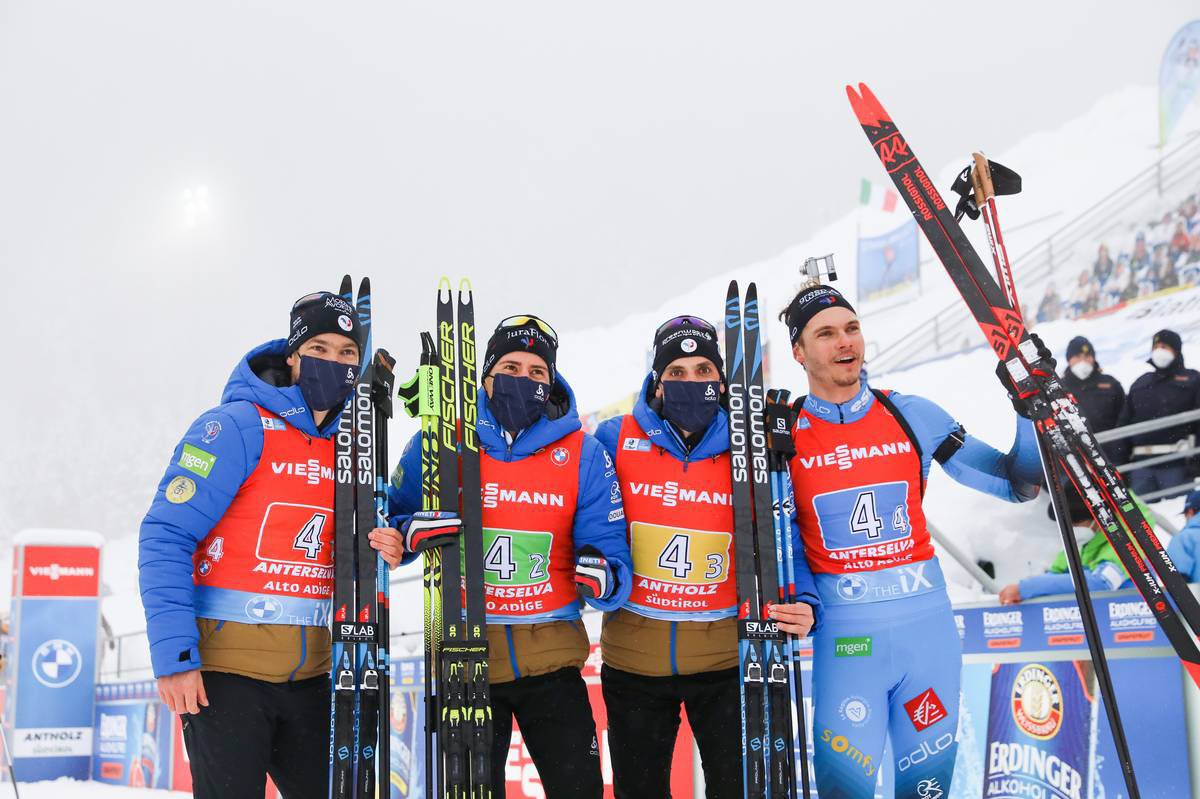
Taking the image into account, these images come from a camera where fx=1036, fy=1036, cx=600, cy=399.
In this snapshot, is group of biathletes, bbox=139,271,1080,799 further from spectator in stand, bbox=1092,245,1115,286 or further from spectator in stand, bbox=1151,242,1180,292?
spectator in stand, bbox=1092,245,1115,286

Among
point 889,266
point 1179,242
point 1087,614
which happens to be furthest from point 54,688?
point 889,266

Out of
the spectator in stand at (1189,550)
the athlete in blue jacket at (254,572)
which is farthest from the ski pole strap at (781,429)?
the spectator in stand at (1189,550)

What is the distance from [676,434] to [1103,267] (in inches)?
464

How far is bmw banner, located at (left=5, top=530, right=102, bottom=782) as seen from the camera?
1138cm

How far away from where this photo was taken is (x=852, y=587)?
318 cm

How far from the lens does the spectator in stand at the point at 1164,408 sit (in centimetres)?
661

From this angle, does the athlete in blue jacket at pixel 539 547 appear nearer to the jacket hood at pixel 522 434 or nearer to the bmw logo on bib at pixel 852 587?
the jacket hood at pixel 522 434

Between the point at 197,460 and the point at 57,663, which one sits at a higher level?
the point at 197,460

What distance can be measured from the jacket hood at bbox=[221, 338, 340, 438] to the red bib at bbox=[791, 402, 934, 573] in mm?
1561

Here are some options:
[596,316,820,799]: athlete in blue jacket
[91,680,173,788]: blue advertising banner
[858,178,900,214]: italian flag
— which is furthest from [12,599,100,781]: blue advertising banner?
[858,178,900,214]: italian flag

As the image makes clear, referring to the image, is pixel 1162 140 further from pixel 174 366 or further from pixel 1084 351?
pixel 174 366

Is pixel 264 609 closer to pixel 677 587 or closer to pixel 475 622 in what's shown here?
pixel 475 622

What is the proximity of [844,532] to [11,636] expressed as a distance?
1137 cm

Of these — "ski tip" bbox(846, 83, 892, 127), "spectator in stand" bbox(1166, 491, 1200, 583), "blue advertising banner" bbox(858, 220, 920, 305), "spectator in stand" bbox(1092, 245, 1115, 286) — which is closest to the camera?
"ski tip" bbox(846, 83, 892, 127)
